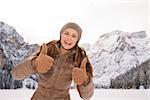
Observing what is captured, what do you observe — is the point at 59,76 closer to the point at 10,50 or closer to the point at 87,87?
the point at 87,87

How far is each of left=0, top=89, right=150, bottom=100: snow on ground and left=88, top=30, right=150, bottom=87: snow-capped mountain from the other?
0.06 metres

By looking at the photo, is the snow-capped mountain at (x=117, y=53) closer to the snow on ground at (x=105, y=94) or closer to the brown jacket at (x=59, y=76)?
the snow on ground at (x=105, y=94)

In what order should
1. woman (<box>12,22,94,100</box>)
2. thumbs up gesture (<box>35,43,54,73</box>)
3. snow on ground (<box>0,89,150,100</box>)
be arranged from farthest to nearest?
1. snow on ground (<box>0,89,150,100</box>)
2. woman (<box>12,22,94,100</box>)
3. thumbs up gesture (<box>35,43,54,73</box>)

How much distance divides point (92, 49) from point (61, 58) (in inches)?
25.2

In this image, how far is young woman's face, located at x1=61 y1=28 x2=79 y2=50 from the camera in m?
1.21

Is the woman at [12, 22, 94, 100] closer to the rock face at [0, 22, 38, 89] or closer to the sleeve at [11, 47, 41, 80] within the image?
the sleeve at [11, 47, 41, 80]

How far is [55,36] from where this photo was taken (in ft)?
5.97

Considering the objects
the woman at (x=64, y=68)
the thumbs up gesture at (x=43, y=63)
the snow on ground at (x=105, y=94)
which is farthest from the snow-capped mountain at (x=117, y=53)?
the thumbs up gesture at (x=43, y=63)

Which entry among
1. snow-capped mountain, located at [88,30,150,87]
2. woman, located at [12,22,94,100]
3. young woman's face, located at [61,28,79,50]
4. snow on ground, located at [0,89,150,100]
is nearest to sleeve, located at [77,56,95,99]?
woman, located at [12,22,94,100]

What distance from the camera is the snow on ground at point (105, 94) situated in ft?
5.71

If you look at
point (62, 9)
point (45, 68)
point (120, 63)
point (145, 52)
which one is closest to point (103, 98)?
point (120, 63)

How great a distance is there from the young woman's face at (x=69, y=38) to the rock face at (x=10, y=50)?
618 millimetres

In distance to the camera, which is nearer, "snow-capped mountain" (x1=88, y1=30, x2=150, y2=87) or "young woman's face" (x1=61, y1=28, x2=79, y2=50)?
"young woman's face" (x1=61, y1=28, x2=79, y2=50)

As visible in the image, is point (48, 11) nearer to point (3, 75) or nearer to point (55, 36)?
point (55, 36)
